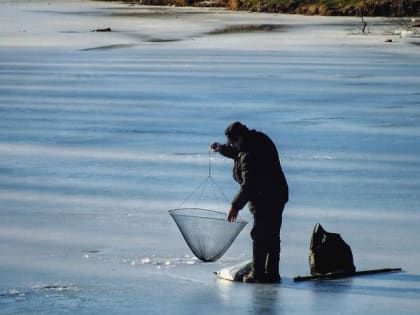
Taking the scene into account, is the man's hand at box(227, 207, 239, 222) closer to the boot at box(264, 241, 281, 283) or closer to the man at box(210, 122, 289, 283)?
the man at box(210, 122, 289, 283)

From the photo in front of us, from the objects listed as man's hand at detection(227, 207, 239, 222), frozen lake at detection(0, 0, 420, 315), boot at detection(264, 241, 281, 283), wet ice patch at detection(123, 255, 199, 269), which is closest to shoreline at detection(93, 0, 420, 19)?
frozen lake at detection(0, 0, 420, 315)

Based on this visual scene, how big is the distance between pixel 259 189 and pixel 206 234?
56 cm

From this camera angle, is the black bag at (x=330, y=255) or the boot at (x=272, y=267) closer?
the boot at (x=272, y=267)

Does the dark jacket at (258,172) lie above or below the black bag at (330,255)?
above

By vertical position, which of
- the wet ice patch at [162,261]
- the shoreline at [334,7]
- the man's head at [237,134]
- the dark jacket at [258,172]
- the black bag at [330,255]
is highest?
the shoreline at [334,7]

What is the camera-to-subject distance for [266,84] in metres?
19.3

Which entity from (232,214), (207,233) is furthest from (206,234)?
(232,214)

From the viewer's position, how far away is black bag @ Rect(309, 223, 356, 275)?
7.50 meters

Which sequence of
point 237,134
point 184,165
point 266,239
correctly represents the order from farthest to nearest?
point 184,165
point 266,239
point 237,134

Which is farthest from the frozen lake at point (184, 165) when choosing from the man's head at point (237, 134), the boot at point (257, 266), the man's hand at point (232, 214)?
the man's head at point (237, 134)

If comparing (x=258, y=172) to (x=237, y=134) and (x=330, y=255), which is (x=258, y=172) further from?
(x=330, y=255)

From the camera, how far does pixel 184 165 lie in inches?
463

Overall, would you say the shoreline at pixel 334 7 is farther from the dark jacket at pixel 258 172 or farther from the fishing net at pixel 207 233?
the dark jacket at pixel 258 172

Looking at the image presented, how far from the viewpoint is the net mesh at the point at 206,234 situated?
748 cm
